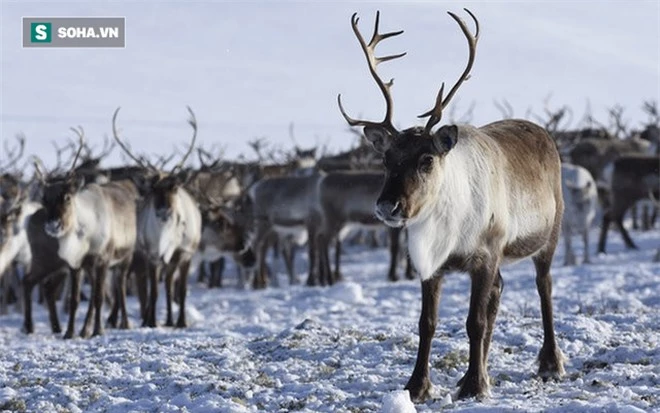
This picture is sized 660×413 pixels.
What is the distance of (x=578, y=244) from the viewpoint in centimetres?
1961

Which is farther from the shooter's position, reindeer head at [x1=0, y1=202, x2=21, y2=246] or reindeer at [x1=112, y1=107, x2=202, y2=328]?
reindeer head at [x1=0, y1=202, x2=21, y2=246]

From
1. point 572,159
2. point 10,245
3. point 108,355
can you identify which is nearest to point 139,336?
point 108,355

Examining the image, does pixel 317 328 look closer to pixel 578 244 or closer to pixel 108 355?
pixel 108 355

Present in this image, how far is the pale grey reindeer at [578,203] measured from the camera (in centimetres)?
1619

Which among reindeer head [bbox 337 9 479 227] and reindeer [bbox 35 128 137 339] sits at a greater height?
reindeer head [bbox 337 9 479 227]

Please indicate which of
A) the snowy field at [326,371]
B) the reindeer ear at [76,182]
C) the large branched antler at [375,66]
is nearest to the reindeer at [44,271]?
the reindeer ear at [76,182]

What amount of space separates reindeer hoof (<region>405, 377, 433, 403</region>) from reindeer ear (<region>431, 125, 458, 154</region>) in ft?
3.71

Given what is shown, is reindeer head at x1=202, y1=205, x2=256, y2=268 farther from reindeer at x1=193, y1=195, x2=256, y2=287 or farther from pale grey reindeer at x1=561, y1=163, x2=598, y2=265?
pale grey reindeer at x1=561, y1=163, x2=598, y2=265

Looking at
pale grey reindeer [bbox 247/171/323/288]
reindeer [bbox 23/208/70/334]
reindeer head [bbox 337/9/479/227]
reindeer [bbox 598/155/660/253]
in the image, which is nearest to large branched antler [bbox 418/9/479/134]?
reindeer head [bbox 337/9/479/227]

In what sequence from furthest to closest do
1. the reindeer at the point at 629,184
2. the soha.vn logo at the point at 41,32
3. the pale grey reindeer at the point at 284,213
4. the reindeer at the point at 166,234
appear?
the reindeer at the point at 629,184 < the pale grey reindeer at the point at 284,213 < the reindeer at the point at 166,234 < the soha.vn logo at the point at 41,32

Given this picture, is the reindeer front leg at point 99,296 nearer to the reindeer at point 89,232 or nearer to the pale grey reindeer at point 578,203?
the reindeer at point 89,232

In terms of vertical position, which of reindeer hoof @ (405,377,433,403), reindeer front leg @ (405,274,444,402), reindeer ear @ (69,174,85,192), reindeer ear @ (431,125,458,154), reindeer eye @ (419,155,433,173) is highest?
reindeer ear @ (431,125,458,154)

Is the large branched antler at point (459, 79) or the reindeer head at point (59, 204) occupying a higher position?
the large branched antler at point (459, 79)

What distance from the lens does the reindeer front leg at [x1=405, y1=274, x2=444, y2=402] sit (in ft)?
17.0
